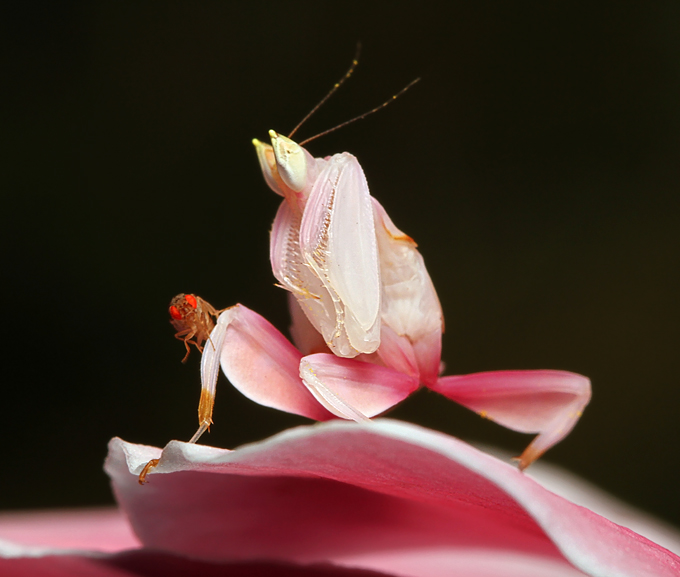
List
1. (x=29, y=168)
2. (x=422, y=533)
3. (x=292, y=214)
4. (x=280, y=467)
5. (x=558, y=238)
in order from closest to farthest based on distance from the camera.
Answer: (x=280, y=467)
(x=422, y=533)
(x=292, y=214)
(x=29, y=168)
(x=558, y=238)

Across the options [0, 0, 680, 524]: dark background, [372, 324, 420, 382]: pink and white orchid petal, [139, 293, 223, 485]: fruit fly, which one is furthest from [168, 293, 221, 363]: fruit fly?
[0, 0, 680, 524]: dark background

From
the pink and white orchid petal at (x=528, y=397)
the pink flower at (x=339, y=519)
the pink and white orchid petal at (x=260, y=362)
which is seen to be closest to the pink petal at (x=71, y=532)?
the pink flower at (x=339, y=519)

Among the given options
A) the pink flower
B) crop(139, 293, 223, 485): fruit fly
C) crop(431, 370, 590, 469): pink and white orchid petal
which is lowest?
crop(431, 370, 590, 469): pink and white orchid petal

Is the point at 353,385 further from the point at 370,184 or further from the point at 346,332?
the point at 370,184

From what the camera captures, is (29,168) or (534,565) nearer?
(534,565)

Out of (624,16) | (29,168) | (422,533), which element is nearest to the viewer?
(422,533)

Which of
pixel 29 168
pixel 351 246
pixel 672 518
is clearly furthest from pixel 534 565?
pixel 29 168

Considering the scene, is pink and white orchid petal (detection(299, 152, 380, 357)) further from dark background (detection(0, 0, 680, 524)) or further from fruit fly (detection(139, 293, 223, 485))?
dark background (detection(0, 0, 680, 524))

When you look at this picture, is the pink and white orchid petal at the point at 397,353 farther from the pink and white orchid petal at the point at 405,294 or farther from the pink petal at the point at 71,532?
the pink petal at the point at 71,532

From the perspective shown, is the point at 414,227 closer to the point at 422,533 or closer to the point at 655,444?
the point at 655,444
